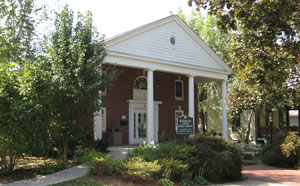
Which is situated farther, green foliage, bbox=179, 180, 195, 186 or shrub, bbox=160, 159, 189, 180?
shrub, bbox=160, 159, 189, 180

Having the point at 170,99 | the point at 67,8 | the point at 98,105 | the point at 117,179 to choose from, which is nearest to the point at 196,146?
the point at 117,179

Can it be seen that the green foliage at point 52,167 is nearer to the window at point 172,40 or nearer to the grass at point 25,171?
the grass at point 25,171

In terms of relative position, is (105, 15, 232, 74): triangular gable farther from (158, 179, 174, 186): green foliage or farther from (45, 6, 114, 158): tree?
(158, 179, 174, 186): green foliage

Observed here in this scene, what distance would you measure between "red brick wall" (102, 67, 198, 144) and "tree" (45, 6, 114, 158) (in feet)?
20.4

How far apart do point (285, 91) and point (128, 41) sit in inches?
323

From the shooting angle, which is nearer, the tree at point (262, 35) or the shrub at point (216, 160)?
the tree at point (262, 35)

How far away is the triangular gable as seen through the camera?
16359 millimetres

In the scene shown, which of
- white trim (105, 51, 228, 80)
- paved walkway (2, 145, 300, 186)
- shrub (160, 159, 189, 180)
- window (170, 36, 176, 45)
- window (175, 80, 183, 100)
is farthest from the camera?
window (175, 80, 183, 100)

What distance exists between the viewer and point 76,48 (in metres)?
11.1

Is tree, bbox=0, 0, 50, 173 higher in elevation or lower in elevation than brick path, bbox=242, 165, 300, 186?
higher

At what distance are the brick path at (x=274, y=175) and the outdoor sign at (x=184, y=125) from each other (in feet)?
8.79

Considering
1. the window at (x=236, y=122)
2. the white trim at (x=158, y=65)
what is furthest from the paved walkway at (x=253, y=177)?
the window at (x=236, y=122)

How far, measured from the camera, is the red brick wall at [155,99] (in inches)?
731

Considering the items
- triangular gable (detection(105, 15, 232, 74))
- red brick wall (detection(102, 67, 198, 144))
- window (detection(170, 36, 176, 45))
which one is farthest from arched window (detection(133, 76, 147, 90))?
window (detection(170, 36, 176, 45))
